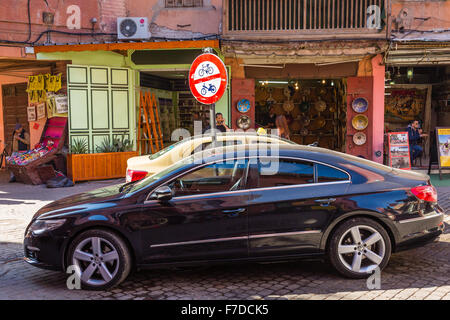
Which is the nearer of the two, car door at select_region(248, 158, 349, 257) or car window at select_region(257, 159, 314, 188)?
car door at select_region(248, 158, 349, 257)

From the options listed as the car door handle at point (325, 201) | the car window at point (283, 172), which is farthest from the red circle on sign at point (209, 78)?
the car door handle at point (325, 201)

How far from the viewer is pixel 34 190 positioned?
37.6 ft

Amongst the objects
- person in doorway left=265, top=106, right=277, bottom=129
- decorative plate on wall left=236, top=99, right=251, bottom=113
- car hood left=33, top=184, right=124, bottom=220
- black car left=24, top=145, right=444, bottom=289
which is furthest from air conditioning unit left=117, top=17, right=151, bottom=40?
black car left=24, top=145, right=444, bottom=289

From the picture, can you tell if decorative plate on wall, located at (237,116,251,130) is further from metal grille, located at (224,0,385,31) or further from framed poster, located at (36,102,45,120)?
framed poster, located at (36,102,45,120)

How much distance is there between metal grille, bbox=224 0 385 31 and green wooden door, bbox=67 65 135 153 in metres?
3.88

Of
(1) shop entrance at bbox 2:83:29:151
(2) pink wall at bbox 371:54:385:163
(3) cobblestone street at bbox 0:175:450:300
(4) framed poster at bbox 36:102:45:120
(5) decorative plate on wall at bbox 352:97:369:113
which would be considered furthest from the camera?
(1) shop entrance at bbox 2:83:29:151

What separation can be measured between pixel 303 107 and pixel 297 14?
4.39 metres

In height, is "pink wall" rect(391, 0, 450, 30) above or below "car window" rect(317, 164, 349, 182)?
above

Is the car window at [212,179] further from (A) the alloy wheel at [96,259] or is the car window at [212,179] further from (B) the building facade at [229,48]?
(B) the building facade at [229,48]

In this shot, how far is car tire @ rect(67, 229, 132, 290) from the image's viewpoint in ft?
15.1

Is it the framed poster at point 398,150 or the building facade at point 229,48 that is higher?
the building facade at point 229,48

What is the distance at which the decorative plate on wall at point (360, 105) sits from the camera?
44.1ft

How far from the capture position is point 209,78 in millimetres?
6812

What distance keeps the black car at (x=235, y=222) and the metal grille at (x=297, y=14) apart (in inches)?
343
